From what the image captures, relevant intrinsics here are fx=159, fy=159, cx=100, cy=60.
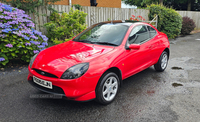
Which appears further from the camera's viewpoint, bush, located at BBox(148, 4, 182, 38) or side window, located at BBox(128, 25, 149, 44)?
bush, located at BBox(148, 4, 182, 38)

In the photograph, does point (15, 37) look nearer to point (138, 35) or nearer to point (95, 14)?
point (138, 35)

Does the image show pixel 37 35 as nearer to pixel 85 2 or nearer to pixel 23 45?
pixel 23 45

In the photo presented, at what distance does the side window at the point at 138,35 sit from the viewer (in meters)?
3.63

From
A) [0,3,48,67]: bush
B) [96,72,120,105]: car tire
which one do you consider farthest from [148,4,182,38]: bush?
[96,72,120,105]: car tire

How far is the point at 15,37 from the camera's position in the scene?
463cm

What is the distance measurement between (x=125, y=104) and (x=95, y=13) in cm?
630

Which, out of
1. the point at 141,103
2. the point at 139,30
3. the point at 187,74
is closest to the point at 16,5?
the point at 139,30

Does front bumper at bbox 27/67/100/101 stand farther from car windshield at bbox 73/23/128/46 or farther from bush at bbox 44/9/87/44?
bush at bbox 44/9/87/44

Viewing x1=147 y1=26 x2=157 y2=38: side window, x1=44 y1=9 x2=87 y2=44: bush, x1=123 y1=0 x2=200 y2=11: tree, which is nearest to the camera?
x1=147 y1=26 x2=157 y2=38: side window

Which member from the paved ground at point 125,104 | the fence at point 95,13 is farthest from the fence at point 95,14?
the paved ground at point 125,104

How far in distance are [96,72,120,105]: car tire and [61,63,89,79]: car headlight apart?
0.39m

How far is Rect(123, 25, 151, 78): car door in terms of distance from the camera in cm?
339

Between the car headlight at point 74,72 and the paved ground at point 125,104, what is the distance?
70cm

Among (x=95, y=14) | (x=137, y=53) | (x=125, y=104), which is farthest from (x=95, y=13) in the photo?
(x=125, y=104)
